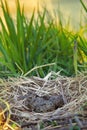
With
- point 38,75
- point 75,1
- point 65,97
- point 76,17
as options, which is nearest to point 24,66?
point 38,75

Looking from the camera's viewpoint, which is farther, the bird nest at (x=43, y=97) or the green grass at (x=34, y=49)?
the green grass at (x=34, y=49)

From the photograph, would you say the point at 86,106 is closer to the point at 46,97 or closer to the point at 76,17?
the point at 46,97

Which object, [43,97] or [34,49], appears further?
[34,49]

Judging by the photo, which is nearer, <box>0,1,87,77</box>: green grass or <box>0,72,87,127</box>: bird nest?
<box>0,72,87,127</box>: bird nest

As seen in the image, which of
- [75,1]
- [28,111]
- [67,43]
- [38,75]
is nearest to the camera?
[28,111]
